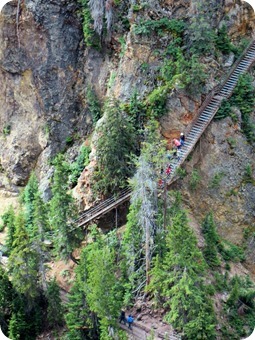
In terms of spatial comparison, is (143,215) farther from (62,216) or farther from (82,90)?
(82,90)

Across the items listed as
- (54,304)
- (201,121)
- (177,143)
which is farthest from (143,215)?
(201,121)

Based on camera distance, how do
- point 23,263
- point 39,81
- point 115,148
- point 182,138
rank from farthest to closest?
point 39,81 → point 182,138 → point 115,148 → point 23,263

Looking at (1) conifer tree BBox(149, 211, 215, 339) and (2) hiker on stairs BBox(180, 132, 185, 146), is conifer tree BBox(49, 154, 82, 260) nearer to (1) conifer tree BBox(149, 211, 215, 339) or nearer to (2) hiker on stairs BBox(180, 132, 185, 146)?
(1) conifer tree BBox(149, 211, 215, 339)

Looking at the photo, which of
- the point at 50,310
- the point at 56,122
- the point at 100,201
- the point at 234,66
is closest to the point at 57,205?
the point at 100,201

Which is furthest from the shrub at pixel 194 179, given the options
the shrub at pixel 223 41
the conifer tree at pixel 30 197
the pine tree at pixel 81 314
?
the conifer tree at pixel 30 197

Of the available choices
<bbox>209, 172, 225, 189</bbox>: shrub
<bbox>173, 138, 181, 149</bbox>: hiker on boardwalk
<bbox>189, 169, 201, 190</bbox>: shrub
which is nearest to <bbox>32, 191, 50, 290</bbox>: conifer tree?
<bbox>173, 138, 181, 149</bbox>: hiker on boardwalk

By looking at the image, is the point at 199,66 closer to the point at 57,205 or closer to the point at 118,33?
the point at 118,33
